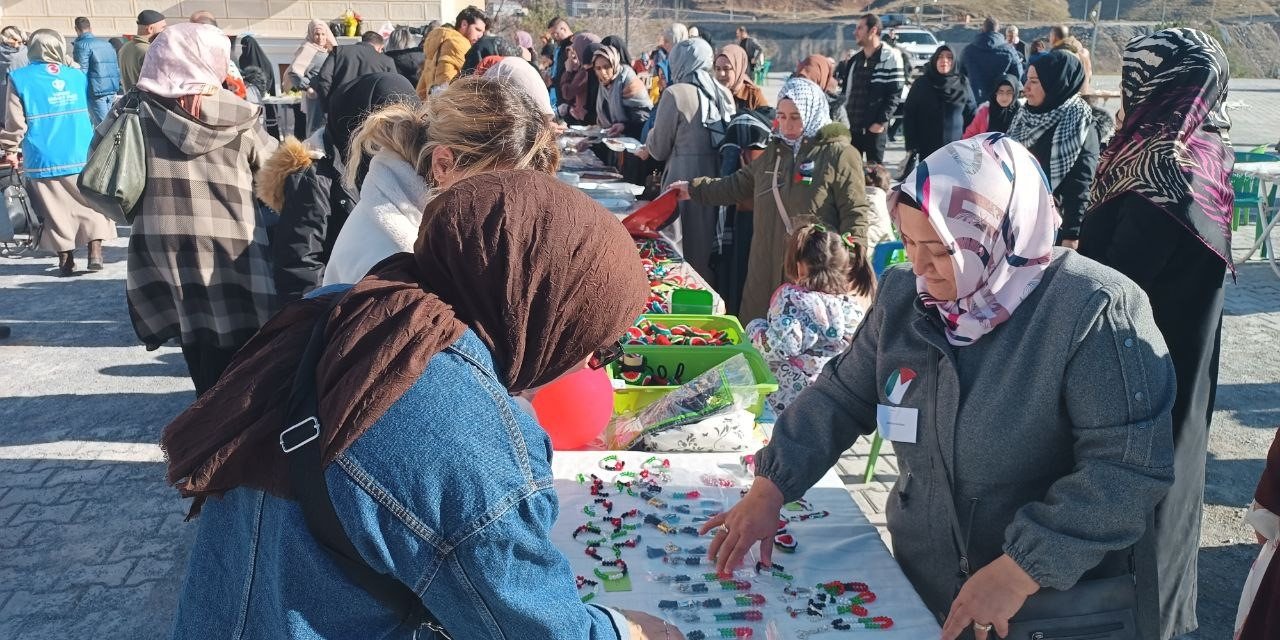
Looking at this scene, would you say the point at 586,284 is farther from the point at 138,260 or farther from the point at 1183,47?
the point at 138,260

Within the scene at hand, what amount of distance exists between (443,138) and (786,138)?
270 centimetres

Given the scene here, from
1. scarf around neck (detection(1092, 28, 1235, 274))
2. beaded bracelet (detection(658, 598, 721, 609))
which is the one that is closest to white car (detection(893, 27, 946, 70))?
scarf around neck (detection(1092, 28, 1235, 274))

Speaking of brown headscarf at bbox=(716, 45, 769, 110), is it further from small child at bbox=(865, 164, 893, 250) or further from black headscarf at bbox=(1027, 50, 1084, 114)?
black headscarf at bbox=(1027, 50, 1084, 114)

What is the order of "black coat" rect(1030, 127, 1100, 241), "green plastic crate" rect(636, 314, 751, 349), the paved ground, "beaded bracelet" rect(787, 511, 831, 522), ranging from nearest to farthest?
"beaded bracelet" rect(787, 511, 831, 522) → the paved ground → "green plastic crate" rect(636, 314, 751, 349) → "black coat" rect(1030, 127, 1100, 241)

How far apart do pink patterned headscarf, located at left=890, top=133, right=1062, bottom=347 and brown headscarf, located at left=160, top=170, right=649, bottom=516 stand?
73cm

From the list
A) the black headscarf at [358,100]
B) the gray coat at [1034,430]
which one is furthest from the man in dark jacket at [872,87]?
the gray coat at [1034,430]

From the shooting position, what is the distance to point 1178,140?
9.49 ft

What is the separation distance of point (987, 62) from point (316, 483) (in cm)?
1057

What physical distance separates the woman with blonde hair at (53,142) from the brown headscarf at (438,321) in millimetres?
7430

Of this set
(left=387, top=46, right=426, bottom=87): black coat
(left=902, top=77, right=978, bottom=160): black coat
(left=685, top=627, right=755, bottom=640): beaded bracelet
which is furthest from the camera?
(left=902, top=77, right=978, bottom=160): black coat

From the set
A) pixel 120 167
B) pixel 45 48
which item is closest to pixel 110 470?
pixel 120 167

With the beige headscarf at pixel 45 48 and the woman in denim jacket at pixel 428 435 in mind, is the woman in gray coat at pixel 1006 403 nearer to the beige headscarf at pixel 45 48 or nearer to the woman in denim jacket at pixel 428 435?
the woman in denim jacket at pixel 428 435

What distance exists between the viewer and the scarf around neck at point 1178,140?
2.81 metres

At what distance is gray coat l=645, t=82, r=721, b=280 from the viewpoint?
6016 millimetres
